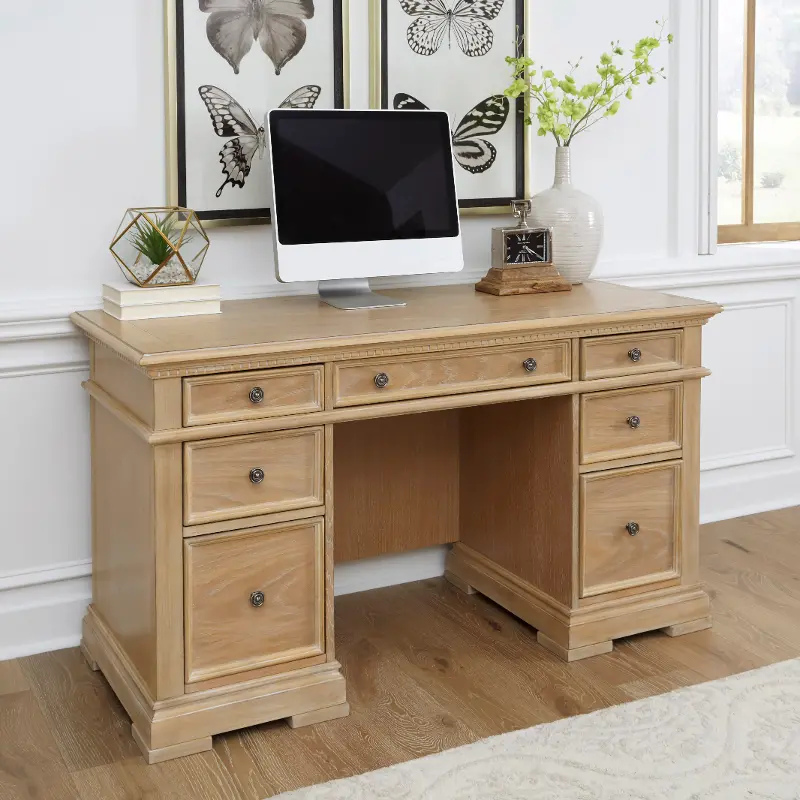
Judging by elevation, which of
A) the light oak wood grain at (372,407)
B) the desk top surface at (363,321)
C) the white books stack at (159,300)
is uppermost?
the white books stack at (159,300)

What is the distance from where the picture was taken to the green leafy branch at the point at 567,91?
2699 mm

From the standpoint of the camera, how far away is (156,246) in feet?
7.54

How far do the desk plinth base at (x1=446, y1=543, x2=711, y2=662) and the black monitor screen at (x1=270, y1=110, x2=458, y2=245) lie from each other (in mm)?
887

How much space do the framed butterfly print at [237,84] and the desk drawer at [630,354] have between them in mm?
829

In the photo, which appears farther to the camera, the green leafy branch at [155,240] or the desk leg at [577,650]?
the desk leg at [577,650]

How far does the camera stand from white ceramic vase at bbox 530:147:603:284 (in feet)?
8.93

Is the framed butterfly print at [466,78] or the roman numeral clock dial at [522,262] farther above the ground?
the framed butterfly print at [466,78]

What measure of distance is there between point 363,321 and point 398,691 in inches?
30.9

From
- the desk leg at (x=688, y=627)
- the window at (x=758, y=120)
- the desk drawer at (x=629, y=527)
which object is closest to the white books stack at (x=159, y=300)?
the desk drawer at (x=629, y=527)

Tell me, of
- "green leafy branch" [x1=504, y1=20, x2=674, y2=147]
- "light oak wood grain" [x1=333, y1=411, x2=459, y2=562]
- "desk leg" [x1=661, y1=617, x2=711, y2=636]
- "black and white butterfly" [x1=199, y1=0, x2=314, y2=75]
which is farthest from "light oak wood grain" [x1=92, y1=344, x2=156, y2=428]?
"desk leg" [x1=661, y1=617, x2=711, y2=636]

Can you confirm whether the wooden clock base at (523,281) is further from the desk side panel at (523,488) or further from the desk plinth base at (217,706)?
the desk plinth base at (217,706)

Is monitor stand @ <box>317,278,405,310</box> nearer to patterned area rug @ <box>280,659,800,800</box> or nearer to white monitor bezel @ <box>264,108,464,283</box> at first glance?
white monitor bezel @ <box>264,108,464,283</box>

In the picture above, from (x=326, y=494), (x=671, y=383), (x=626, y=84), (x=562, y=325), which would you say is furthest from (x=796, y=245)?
(x=326, y=494)

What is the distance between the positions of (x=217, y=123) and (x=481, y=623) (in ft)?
4.38
